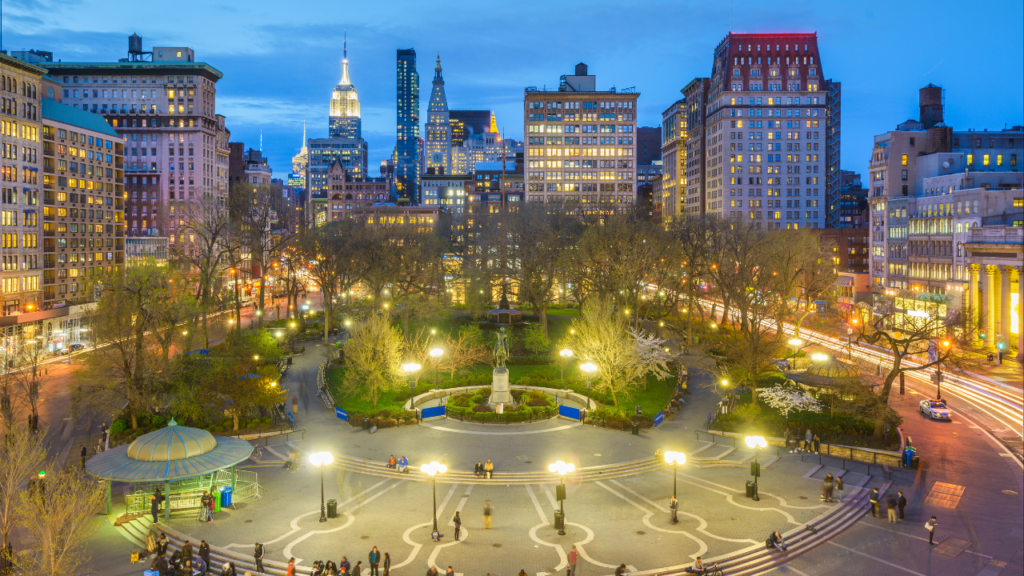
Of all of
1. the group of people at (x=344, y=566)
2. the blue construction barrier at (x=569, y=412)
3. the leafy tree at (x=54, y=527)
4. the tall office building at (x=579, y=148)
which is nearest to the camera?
the leafy tree at (x=54, y=527)

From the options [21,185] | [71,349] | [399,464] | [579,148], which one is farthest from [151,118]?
[399,464]

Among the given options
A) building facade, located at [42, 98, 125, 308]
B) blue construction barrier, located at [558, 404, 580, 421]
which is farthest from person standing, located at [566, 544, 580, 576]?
building facade, located at [42, 98, 125, 308]

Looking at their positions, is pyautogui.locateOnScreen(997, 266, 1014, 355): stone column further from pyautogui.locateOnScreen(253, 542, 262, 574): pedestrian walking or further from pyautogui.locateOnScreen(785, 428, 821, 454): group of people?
pyautogui.locateOnScreen(253, 542, 262, 574): pedestrian walking

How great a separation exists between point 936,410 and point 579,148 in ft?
399

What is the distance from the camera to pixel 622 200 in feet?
520

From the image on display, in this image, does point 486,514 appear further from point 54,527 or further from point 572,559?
point 54,527

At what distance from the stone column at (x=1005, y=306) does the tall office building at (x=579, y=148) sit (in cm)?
9374

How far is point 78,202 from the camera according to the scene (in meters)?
96.3

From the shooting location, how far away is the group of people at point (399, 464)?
36.9 m

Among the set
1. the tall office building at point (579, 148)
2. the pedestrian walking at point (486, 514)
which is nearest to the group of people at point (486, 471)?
the pedestrian walking at point (486, 514)

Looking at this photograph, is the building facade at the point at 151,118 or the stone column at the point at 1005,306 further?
the building facade at the point at 151,118

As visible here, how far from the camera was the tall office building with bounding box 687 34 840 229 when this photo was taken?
14662cm

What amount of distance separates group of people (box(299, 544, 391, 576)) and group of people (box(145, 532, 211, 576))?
2.13 m

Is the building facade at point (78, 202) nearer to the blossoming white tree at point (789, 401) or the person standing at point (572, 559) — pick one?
the blossoming white tree at point (789, 401)
